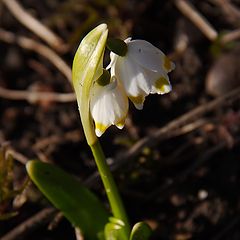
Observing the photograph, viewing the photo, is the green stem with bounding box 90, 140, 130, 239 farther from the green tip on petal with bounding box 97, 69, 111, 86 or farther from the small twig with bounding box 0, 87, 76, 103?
the small twig with bounding box 0, 87, 76, 103

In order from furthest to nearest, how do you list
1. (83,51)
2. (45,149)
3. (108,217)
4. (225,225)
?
(45,149)
(225,225)
(108,217)
(83,51)

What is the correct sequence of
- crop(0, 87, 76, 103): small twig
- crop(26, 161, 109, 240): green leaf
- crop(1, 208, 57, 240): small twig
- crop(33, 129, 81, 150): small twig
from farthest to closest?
crop(0, 87, 76, 103): small twig < crop(33, 129, 81, 150): small twig < crop(1, 208, 57, 240): small twig < crop(26, 161, 109, 240): green leaf

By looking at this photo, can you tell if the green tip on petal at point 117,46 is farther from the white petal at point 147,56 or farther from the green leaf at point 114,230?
the green leaf at point 114,230

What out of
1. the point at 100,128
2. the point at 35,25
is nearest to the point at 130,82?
the point at 100,128

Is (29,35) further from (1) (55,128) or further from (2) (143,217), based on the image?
(2) (143,217)

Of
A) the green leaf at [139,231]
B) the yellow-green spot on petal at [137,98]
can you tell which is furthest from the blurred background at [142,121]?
the yellow-green spot on petal at [137,98]

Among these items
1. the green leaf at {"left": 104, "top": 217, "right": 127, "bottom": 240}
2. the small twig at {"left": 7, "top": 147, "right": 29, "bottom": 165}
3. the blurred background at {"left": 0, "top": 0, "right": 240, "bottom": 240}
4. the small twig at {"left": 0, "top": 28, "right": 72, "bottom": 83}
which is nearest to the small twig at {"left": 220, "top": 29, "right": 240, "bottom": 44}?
the blurred background at {"left": 0, "top": 0, "right": 240, "bottom": 240}

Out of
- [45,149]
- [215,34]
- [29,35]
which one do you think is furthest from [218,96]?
[29,35]

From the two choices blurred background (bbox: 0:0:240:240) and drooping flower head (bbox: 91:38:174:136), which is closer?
drooping flower head (bbox: 91:38:174:136)
